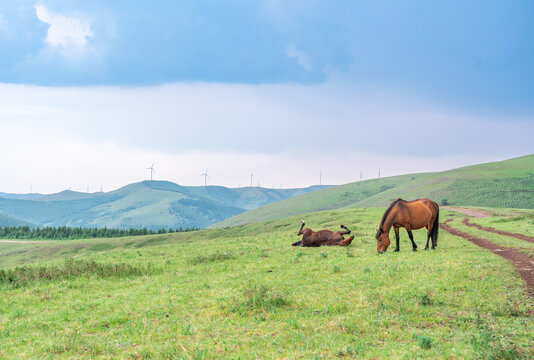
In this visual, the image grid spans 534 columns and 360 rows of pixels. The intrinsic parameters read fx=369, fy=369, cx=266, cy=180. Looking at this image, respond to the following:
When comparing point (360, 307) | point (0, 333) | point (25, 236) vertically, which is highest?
point (360, 307)

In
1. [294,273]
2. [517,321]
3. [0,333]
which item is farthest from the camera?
[294,273]

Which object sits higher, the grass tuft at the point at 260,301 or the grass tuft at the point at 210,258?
the grass tuft at the point at 260,301

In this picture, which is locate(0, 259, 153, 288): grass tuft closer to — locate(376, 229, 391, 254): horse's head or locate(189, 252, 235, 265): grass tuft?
locate(189, 252, 235, 265): grass tuft

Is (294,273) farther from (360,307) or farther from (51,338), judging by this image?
(51,338)

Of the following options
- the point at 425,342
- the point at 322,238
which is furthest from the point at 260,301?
the point at 322,238

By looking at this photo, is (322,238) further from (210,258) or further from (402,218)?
(210,258)

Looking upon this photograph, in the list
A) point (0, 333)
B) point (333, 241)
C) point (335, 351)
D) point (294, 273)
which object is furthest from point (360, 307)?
point (333, 241)

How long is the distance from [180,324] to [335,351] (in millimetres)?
4843

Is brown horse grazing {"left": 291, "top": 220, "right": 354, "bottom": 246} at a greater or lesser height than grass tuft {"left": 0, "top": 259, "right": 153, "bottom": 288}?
greater

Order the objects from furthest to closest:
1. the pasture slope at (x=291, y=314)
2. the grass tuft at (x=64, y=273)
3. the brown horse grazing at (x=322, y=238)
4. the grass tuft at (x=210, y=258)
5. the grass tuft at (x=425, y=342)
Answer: the brown horse grazing at (x=322, y=238) → the grass tuft at (x=210, y=258) → the grass tuft at (x=64, y=273) → the pasture slope at (x=291, y=314) → the grass tuft at (x=425, y=342)

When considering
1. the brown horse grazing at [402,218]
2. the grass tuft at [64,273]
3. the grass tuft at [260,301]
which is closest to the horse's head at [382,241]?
the brown horse grazing at [402,218]

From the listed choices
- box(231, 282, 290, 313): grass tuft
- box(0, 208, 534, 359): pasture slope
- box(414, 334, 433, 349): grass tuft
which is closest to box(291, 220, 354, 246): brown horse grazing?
box(0, 208, 534, 359): pasture slope

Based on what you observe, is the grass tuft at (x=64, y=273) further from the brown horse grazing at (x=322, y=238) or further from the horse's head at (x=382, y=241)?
the horse's head at (x=382, y=241)

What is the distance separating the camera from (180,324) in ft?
35.0
